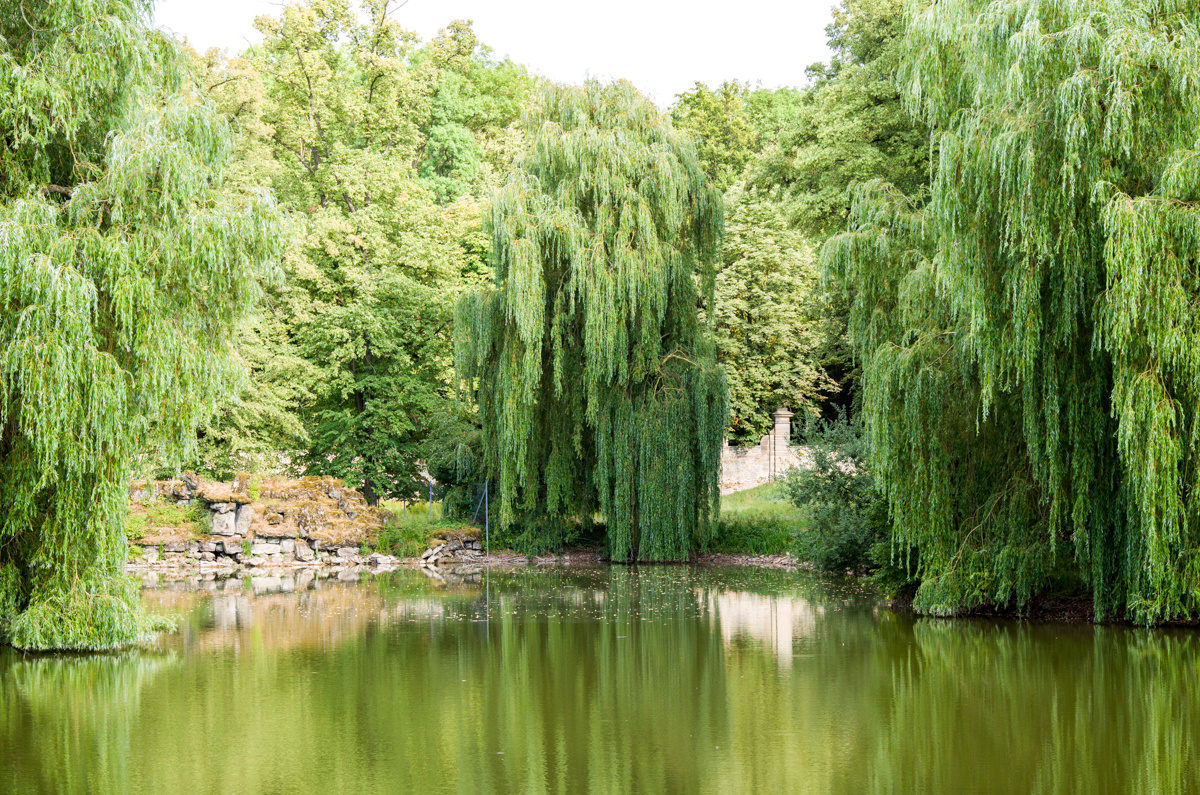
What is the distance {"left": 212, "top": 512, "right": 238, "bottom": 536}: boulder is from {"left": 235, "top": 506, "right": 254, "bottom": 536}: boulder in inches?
3.3

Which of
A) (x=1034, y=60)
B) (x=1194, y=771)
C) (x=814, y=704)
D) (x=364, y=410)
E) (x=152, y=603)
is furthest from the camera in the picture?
(x=364, y=410)

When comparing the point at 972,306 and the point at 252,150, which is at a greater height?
the point at 252,150

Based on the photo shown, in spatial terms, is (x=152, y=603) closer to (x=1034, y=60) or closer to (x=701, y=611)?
(x=701, y=611)

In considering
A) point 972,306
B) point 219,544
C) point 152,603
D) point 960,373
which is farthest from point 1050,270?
point 219,544

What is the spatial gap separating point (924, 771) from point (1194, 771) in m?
1.69

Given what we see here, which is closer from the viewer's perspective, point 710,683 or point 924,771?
point 924,771

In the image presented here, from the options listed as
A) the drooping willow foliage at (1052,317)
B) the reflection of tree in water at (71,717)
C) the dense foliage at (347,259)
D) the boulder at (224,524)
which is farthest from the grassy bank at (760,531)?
the reflection of tree in water at (71,717)

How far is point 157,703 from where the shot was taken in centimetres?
973

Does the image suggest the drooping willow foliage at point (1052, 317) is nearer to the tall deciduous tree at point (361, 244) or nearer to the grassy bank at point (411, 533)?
the grassy bank at point (411, 533)

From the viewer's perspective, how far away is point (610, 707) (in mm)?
9680

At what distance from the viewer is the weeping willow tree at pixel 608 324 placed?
2297cm

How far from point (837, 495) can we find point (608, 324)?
224 inches

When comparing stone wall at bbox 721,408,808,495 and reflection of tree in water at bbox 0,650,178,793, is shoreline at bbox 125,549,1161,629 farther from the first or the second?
reflection of tree in water at bbox 0,650,178,793

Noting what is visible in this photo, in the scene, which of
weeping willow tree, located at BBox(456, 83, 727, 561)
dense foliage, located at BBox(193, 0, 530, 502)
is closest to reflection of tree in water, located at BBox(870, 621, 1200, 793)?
weeping willow tree, located at BBox(456, 83, 727, 561)
